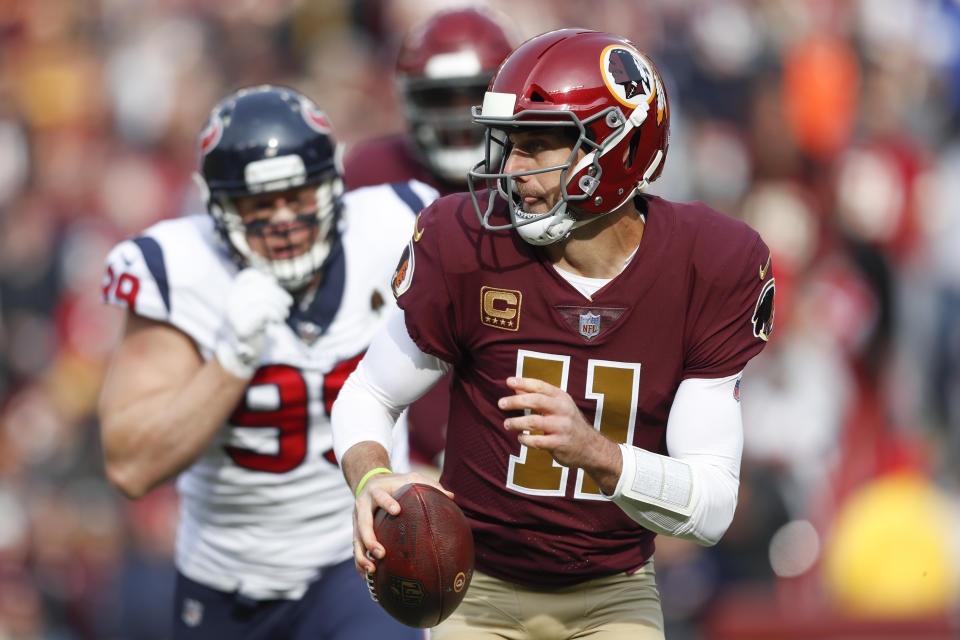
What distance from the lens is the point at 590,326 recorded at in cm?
274

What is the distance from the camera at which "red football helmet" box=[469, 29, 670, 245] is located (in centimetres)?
270

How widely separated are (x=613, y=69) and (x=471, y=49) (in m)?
1.90

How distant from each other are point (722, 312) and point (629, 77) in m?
0.52

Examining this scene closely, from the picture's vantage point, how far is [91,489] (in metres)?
7.12

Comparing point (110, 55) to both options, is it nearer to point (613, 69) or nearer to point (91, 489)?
point (91, 489)

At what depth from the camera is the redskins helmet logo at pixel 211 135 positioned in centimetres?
349

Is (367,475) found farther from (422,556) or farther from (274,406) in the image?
(274,406)

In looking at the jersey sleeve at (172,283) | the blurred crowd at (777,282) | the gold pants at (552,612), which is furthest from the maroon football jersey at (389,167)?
the gold pants at (552,612)

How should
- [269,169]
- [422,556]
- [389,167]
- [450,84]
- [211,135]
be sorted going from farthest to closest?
1. [389,167]
2. [450,84]
3. [211,135]
4. [269,169]
5. [422,556]

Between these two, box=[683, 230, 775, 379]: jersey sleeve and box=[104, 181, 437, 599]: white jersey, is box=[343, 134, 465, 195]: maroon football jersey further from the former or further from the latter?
box=[683, 230, 775, 379]: jersey sleeve

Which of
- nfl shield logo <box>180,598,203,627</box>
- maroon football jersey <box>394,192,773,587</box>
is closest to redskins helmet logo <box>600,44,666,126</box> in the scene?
maroon football jersey <box>394,192,773,587</box>

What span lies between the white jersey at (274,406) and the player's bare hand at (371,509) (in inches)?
35.1

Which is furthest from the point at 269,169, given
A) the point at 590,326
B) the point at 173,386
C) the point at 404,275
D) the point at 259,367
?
the point at 590,326

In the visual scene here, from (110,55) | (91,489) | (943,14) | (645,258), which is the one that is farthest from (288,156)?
(110,55)
